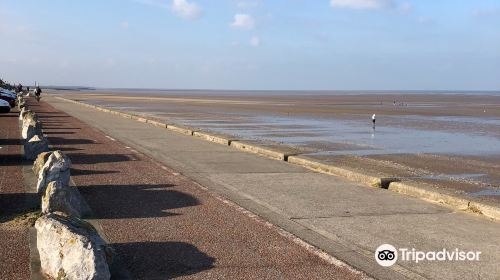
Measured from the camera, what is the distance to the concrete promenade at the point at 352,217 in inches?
226

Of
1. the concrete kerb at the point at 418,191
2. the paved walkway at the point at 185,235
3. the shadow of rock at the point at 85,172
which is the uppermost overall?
the concrete kerb at the point at 418,191

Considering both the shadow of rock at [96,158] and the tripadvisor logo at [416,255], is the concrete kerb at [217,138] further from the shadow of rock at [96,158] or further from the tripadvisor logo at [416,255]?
the tripadvisor logo at [416,255]

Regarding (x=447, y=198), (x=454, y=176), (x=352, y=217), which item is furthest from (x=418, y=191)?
(x=454, y=176)

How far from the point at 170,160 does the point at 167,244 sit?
7.31 meters

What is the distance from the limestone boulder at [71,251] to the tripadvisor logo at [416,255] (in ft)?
9.00

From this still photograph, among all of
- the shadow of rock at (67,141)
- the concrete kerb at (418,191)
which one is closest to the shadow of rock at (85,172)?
the concrete kerb at (418,191)

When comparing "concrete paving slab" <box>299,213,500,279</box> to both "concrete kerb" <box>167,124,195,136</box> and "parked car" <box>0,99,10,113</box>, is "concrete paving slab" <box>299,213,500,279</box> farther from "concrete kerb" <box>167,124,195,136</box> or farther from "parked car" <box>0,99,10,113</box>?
"parked car" <box>0,99,10,113</box>

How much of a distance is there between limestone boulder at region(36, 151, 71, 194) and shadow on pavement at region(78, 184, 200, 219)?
0.49 m

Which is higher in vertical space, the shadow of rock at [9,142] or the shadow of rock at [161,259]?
the shadow of rock at [161,259]

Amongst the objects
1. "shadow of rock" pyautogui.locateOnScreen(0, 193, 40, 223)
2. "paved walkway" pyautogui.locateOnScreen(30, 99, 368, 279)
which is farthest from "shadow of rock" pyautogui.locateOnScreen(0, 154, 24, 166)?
"shadow of rock" pyautogui.locateOnScreen(0, 193, 40, 223)

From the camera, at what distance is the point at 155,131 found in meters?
22.1

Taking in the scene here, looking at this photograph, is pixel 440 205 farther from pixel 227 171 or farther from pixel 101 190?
pixel 101 190

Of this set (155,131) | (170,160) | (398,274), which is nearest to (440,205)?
(398,274)

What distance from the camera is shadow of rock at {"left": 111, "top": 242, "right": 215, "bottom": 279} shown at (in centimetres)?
530
